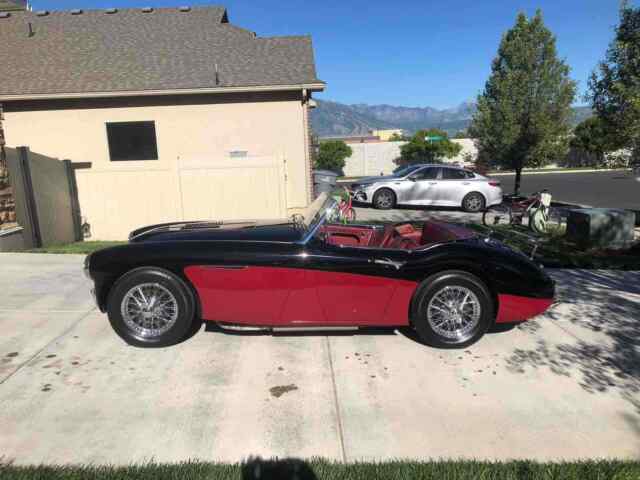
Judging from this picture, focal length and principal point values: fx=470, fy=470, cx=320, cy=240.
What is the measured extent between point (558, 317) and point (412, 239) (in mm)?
1750

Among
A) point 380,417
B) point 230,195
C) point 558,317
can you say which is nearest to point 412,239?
point 558,317

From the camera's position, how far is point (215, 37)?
14492 millimetres

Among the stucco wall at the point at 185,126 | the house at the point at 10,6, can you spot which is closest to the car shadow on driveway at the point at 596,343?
the stucco wall at the point at 185,126

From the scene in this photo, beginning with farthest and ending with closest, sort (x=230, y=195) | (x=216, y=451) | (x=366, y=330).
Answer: (x=230, y=195) < (x=366, y=330) < (x=216, y=451)

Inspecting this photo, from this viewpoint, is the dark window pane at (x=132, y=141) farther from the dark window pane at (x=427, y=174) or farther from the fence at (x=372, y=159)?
the fence at (x=372, y=159)

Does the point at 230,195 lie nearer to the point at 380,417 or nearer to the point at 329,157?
the point at 380,417

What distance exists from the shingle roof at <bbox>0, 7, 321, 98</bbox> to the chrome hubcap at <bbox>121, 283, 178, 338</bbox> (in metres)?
9.40

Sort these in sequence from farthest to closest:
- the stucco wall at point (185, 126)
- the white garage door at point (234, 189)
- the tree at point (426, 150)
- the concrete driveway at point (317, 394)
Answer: the tree at point (426, 150), the stucco wall at point (185, 126), the white garage door at point (234, 189), the concrete driveway at point (317, 394)

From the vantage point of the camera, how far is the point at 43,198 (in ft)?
32.1

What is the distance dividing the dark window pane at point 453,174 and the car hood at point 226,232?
1047 cm

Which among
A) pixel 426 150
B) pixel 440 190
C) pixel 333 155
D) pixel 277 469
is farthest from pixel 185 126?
pixel 426 150

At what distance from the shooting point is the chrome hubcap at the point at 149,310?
13.6 ft

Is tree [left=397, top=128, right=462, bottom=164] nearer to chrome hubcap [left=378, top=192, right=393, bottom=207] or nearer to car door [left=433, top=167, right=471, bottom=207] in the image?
car door [left=433, top=167, right=471, bottom=207]

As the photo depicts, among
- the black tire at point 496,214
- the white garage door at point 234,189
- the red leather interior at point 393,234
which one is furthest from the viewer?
the black tire at point 496,214
